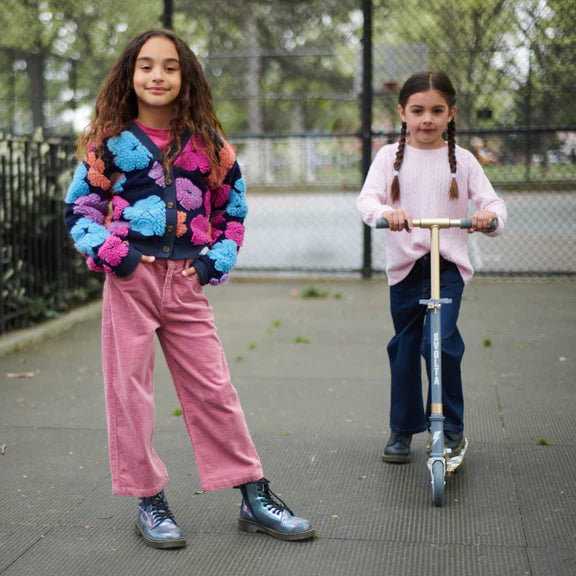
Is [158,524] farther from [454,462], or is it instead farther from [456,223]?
[456,223]

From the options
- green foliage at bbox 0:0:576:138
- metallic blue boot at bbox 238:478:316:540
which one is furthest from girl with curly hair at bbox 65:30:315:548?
green foliage at bbox 0:0:576:138

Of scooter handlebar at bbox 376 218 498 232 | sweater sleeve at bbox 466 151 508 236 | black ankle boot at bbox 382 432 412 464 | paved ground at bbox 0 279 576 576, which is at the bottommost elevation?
paved ground at bbox 0 279 576 576

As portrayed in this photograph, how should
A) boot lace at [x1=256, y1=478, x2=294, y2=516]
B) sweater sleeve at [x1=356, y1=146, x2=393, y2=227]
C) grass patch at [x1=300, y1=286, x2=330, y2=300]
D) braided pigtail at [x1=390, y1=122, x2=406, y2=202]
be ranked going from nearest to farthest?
1. boot lace at [x1=256, y1=478, x2=294, y2=516]
2. sweater sleeve at [x1=356, y1=146, x2=393, y2=227]
3. braided pigtail at [x1=390, y1=122, x2=406, y2=202]
4. grass patch at [x1=300, y1=286, x2=330, y2=300]

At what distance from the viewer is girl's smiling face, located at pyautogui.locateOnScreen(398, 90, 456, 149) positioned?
143 inches

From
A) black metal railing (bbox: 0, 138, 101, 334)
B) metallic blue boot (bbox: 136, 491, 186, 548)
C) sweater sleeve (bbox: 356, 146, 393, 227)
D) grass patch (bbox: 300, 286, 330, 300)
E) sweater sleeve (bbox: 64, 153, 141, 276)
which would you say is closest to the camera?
sweater sleeve (bbox: 64, 153, 141, 276)

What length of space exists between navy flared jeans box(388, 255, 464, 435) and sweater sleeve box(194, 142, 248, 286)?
92cm

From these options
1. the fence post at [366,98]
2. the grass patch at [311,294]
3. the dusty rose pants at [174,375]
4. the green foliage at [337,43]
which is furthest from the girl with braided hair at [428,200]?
the green foliage at [337,43]

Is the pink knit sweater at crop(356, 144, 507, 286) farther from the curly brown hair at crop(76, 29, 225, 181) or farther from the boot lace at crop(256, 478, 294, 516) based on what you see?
the boot lace at crop(256, 478, 294, 516)

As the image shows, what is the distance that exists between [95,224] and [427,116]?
1509mm

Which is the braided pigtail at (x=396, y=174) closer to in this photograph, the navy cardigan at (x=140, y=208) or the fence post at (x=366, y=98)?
the navy cardigan at (x=140, y=208)

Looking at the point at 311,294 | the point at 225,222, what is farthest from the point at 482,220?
the point at 311,294

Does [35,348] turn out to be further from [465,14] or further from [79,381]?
[465,14]

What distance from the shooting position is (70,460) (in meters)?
4.04

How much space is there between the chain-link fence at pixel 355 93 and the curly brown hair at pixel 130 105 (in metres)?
2.29
